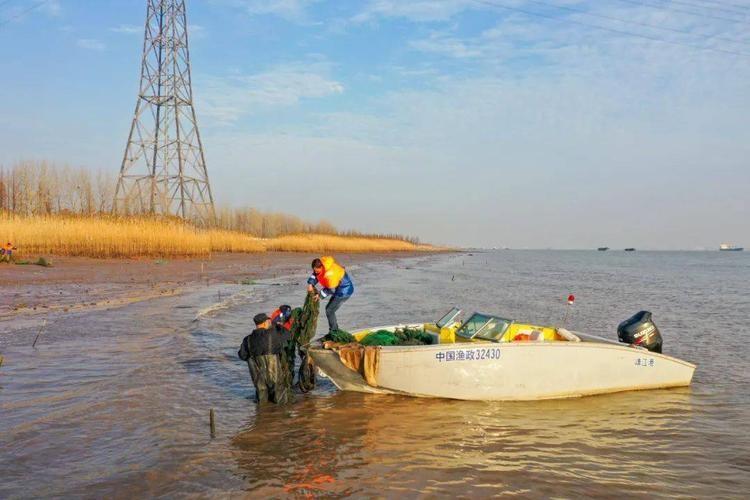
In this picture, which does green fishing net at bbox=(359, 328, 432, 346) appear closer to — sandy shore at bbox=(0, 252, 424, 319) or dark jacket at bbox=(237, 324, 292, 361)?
dark jacket at bbox=(237, 324, 292, 361)

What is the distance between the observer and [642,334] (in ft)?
31.1

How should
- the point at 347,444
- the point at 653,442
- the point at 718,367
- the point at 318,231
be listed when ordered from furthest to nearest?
1. the point at 318,231
2. the point at 718,367
3. the point at 653,442
4. the point at 347,444

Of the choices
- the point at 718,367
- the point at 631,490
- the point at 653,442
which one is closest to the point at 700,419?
the point at 653,442

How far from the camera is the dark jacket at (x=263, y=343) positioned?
24.7 feet

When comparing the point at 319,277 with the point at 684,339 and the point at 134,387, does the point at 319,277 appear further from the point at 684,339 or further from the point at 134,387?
the point at 684,339

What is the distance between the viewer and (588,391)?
8.55 metres

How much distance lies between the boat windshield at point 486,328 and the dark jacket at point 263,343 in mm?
3053

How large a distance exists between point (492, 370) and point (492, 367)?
0.15 feet

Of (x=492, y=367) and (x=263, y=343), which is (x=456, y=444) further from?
(x=263, y=343)

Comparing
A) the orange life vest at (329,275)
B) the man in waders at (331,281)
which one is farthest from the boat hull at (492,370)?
the orange life vest at (329,275)

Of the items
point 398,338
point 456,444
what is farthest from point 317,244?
point 456,444

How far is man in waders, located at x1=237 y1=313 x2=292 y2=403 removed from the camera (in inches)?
297

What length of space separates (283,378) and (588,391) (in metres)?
4.74

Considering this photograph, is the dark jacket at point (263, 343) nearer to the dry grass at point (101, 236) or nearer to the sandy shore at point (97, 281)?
the sandy shore at point (97, 281)
